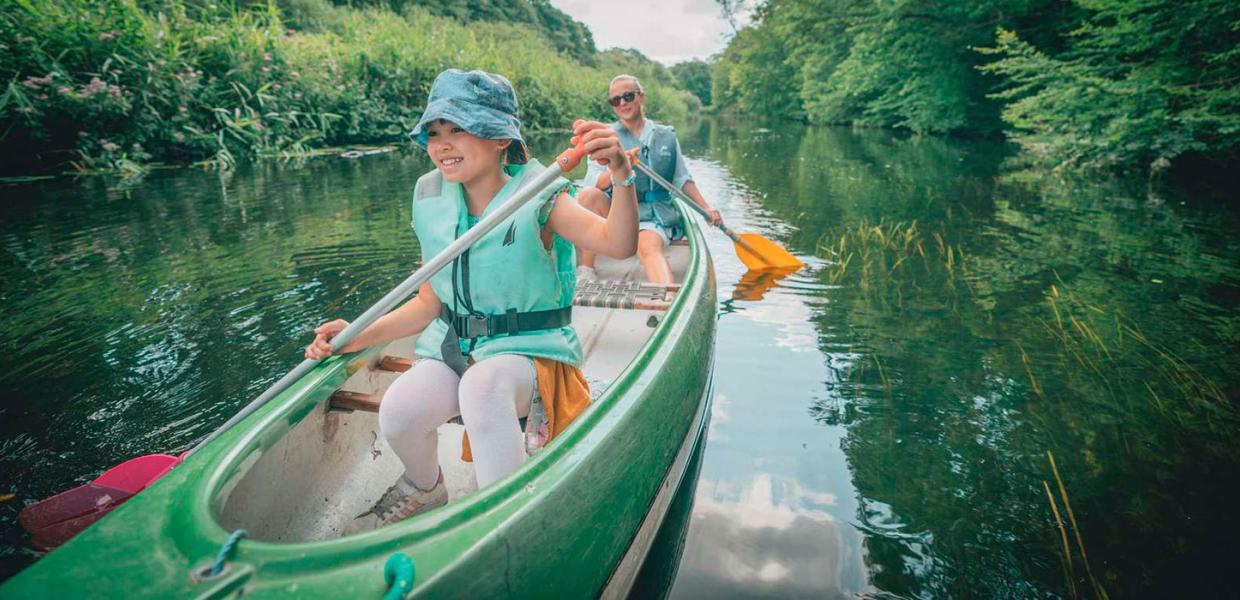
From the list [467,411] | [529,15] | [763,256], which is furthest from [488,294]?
[529,15]

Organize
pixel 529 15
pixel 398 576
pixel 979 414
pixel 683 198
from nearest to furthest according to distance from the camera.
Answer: pixel 398 576 < pixel 979 414 < pixel 683 198 < pixel 529 15

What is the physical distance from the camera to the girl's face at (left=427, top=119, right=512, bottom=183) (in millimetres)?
1759

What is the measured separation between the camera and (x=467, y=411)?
1.68m

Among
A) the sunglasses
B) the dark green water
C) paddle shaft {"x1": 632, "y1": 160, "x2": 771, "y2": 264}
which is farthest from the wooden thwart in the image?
the sunglasses

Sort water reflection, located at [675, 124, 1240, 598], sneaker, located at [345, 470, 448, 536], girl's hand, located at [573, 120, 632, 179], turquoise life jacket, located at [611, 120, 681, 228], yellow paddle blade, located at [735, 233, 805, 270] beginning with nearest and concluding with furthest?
girl's hand, located at [573, 120, 632, 179] < sneaker, located at [345, 470, 448, 536] < water reflection, located at [675, 124, 1240, 598] < turquoise life jacket, located at [611, 120, 681, 228] < yellow paddle blade, located at [735, 233, 805, 270]

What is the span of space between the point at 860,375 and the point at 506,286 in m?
2.53

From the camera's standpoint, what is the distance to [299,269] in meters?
5.05

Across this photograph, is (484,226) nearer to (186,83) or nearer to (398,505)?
(398,505)

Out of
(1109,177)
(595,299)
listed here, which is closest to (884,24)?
(1109,177)

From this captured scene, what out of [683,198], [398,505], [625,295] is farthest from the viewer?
[683,198]

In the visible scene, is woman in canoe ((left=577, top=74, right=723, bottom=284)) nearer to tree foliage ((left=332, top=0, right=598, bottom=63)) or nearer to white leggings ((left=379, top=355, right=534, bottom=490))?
white leggings ((left=379, top=355, right=534, bottom=490))

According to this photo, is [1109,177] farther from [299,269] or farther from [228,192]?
[228,192]

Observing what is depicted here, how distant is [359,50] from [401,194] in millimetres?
7500

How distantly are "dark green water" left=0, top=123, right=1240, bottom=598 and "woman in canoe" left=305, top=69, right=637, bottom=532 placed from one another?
866 millimetres
